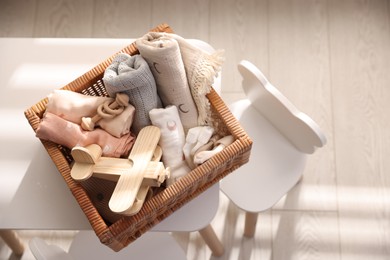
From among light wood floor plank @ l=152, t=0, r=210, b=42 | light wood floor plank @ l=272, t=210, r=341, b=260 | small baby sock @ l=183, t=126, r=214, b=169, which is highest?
small baby sock @ l=183, t=126, r=214, b=169

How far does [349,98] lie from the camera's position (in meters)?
1.93

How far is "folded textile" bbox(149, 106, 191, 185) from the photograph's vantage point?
3.68ft

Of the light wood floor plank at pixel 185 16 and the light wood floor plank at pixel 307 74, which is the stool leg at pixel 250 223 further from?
the light wood floor plank at pixel 185 16

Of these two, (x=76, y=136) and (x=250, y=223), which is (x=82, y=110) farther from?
(x=250, y=223)

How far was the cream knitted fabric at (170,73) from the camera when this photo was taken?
1083 mm

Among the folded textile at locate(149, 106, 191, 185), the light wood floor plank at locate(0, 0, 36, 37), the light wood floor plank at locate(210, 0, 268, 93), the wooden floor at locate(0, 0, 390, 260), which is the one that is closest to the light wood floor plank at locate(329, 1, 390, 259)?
the wooden floor at locate(0, 0, 390, 260)

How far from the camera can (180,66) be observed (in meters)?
1.12

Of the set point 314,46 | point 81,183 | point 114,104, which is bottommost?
point 314,46

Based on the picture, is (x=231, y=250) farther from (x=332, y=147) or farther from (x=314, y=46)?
(x=314, y=46)

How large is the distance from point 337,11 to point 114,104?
1235 millimetres

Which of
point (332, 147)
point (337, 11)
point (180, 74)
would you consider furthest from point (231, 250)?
point (337, 11)

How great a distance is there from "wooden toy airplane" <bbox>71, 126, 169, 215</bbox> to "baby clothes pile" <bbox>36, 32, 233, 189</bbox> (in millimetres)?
40

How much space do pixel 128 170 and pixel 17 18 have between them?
1.29 m

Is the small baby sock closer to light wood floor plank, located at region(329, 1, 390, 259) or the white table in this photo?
the white table
